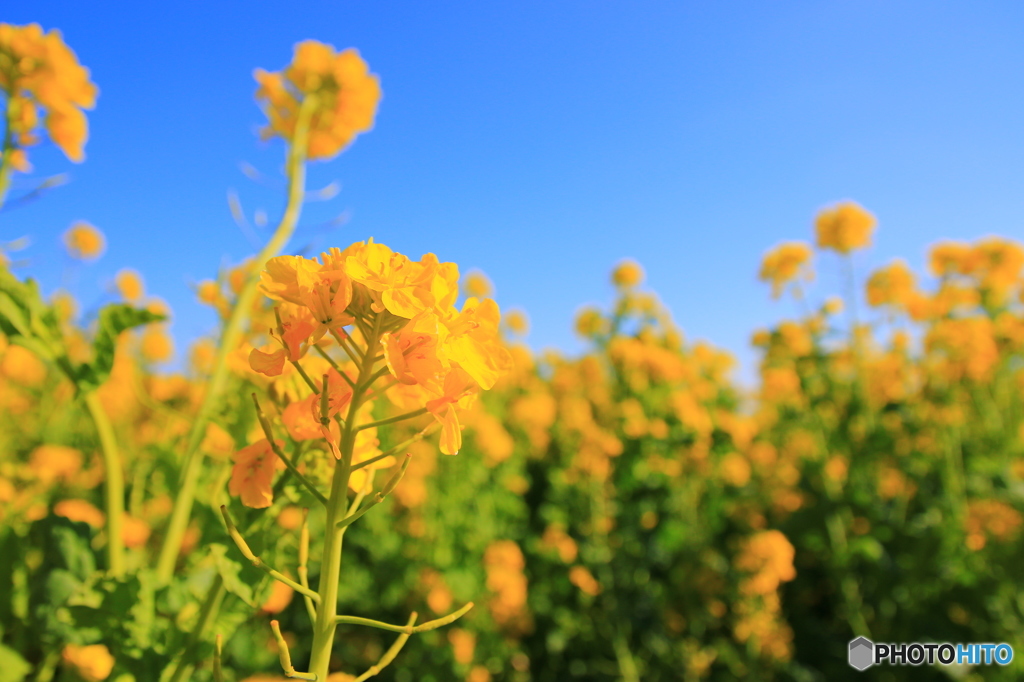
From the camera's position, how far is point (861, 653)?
9.89 ft

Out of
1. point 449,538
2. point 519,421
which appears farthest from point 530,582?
point 519,421

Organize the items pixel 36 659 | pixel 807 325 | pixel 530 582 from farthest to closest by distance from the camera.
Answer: pixel 807 325
pixel 530 582
pixel 36 659

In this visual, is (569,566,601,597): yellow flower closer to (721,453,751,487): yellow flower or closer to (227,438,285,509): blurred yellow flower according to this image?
(721,453,751,487): yellow flower

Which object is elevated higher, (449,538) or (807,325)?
(807,325)

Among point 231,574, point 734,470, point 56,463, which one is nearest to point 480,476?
point 734,470

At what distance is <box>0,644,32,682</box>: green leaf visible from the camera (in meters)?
0.81

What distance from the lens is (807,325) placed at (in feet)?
12.8

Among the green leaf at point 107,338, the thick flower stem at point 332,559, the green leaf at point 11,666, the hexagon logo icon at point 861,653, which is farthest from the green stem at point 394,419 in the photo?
the hexagon logo icon at point 861,653

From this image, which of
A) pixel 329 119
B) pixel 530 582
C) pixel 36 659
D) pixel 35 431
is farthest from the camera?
pixel 530 582

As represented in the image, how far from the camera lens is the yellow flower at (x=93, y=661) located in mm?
791

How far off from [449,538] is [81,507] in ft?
5.92

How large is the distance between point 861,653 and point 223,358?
3427mm

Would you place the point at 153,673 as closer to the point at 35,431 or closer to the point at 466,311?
the point at 466,311

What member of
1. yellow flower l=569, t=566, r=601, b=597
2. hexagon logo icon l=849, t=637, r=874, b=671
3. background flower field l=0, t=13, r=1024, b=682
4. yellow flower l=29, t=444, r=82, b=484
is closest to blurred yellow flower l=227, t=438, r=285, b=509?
background flower field l=0, t=13, r=1024, b=682
